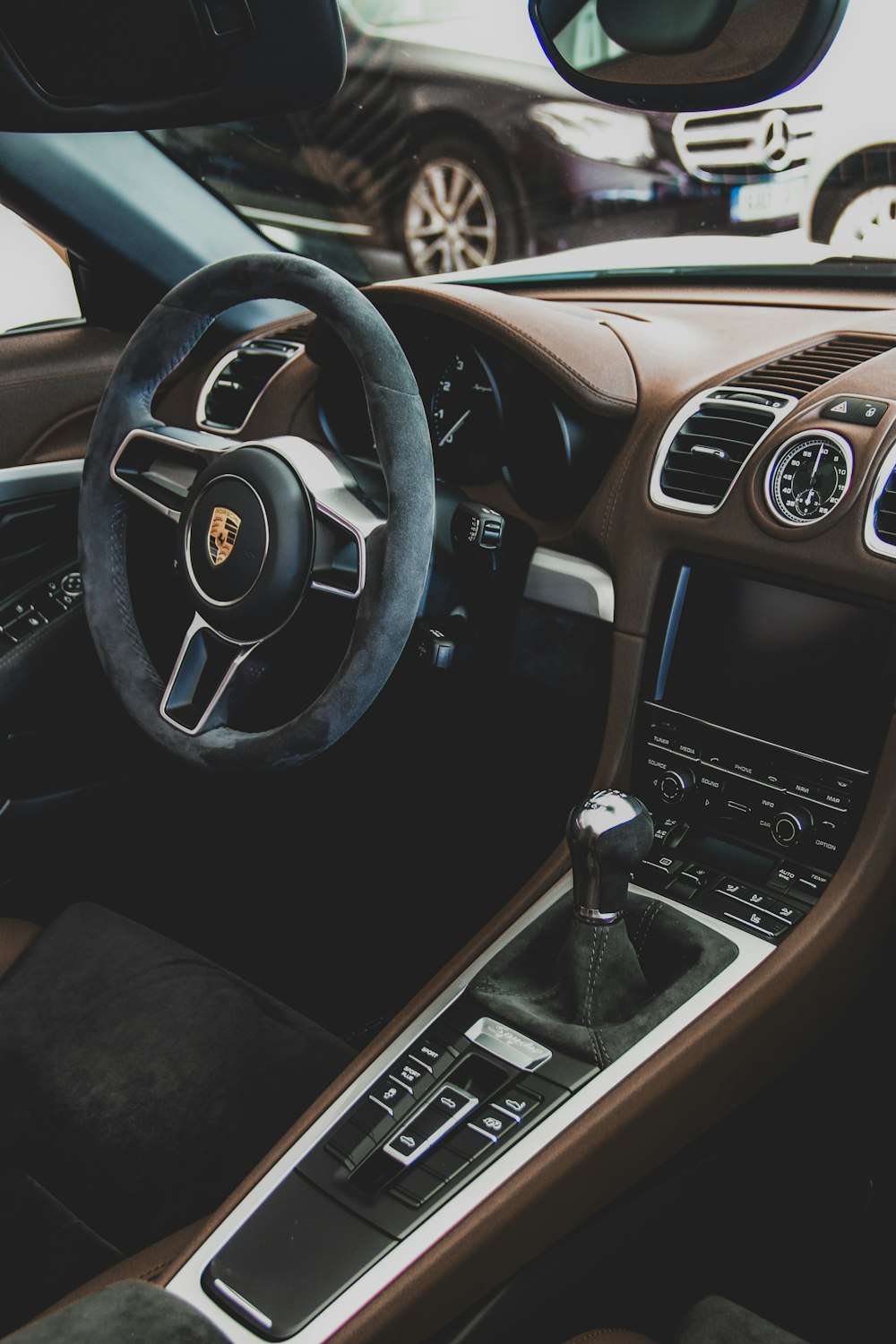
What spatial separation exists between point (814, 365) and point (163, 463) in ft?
2.73

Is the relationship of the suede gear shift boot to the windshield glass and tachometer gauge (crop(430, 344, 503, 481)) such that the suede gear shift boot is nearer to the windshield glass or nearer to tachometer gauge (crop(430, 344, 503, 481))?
tachometer gauge (crop(430, 344, 503, 481))

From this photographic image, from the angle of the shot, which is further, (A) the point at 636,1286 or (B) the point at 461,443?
(B) the point at 461,443

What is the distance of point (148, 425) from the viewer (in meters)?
1.56

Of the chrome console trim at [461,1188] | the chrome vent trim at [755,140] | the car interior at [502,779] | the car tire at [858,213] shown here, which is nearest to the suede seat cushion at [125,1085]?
the car interior at [502,779]

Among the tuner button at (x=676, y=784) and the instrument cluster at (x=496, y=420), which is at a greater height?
the instrument cluster at (x=496, y=420)

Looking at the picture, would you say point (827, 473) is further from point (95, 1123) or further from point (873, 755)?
point (95, 1123)

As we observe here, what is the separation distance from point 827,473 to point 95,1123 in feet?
3.83

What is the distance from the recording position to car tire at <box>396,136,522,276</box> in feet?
11.5

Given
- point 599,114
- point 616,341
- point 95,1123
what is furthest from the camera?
point 599,114

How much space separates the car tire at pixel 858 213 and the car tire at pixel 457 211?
3.71 ft

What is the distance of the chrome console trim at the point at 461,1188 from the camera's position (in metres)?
1.12

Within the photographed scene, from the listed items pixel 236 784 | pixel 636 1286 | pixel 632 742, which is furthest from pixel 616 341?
pixel 636 1286

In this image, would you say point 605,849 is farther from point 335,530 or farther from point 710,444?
point 710,444

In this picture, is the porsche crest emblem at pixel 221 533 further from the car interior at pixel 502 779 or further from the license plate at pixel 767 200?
the license plate at pixel 767 200
